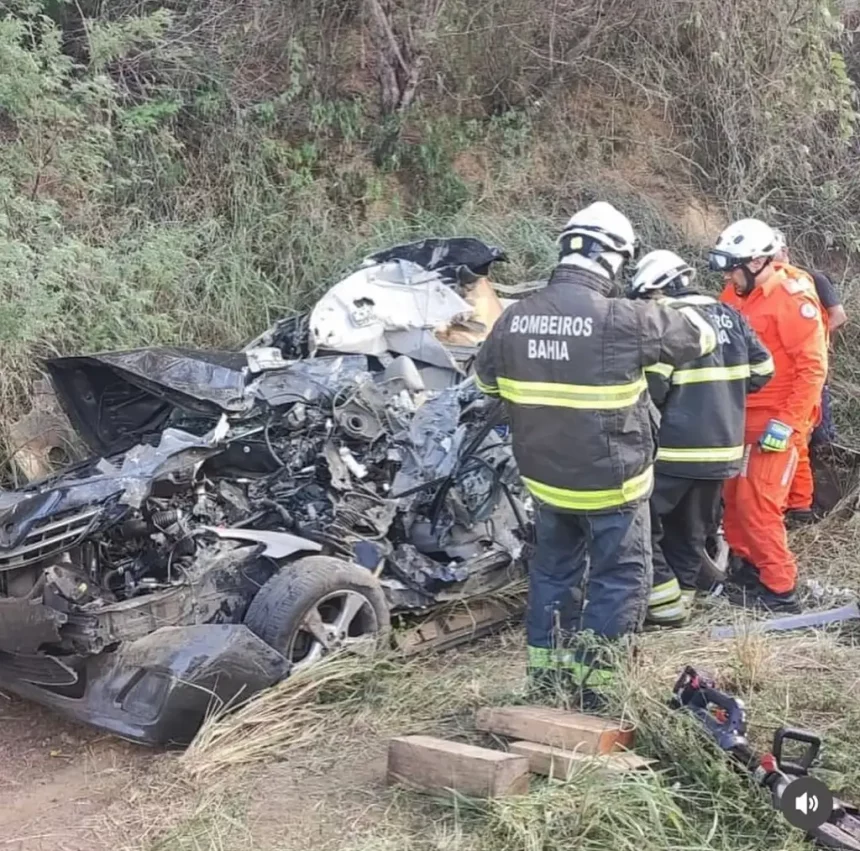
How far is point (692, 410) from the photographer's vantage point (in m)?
5.17

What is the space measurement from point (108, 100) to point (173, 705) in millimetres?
5215

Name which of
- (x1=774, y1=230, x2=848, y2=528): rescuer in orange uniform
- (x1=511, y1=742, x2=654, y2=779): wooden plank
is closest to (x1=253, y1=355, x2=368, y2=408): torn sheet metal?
(x1=511, y1=742, x2=654, y2=779): wooden plank

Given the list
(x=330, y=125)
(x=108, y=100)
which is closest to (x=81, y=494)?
(x=108, y=100)

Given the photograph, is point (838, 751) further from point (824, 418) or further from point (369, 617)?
point (824, 418)

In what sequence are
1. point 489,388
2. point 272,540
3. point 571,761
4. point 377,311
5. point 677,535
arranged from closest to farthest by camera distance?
point 571,761, point 489,388, point 272,540, point 677,535, point 377,311

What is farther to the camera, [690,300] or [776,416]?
[776,416]

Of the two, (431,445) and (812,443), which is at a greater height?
(431,445)

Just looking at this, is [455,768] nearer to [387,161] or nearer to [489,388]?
[489,388]

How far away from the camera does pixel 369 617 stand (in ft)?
15.3

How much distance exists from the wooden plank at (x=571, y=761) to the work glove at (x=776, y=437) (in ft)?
8.29

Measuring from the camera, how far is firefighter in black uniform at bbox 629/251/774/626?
16.9 feet

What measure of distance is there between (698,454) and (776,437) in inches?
26.3

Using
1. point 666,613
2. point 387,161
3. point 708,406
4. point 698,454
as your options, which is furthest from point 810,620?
point 387,161

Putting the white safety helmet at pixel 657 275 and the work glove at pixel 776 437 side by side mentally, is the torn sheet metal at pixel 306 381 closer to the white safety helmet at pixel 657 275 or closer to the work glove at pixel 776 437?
the white safety helmet at pixel 657 275
